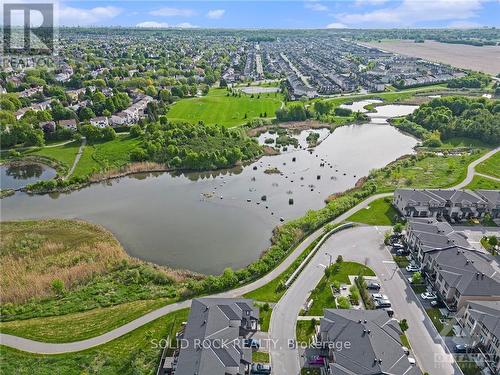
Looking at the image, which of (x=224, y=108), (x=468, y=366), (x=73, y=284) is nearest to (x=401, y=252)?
(x=468, y=366)

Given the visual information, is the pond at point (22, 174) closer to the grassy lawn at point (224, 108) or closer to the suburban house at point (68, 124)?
the suburban house at point (68, 124)

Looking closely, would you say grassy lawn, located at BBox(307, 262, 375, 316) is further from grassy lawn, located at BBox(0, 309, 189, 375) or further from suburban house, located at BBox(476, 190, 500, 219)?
suburban house, located at BBox(476, 190, 500, 219)

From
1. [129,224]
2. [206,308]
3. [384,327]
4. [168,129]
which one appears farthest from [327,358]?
[168,129]

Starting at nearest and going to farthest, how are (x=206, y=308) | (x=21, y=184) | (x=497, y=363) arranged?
(x=497, y=363) → (x=206, y=308) → (x=21, y=184)

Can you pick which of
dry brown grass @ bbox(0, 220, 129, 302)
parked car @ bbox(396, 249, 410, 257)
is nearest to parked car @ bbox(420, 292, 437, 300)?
parked car @ bbox(396, 249, 410, 257)

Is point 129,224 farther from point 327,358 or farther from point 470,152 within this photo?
point 470,152

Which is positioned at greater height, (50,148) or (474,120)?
(474,120)

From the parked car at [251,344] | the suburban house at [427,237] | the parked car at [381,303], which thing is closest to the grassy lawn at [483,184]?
the suburban house at [427,237]
